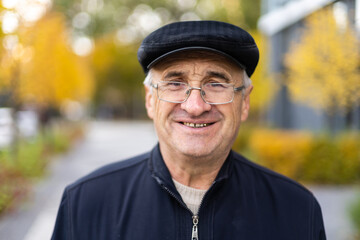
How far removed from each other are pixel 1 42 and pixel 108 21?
90.3 feet

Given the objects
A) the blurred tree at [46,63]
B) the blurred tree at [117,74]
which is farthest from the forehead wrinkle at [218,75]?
the blurred tree at [117,74]

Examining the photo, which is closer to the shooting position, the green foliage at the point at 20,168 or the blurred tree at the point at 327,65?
the green foliage at the point at 20,168

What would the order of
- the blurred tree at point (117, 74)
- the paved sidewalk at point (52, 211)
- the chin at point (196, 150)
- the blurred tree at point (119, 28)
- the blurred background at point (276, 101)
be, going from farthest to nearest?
the blurred tree at point (117, 74)
the blurred tree at point (119, 28)
the blurred background at point (276, 101)
the paved sidewalk at point (52, 211)
the chin at point (196, 150)

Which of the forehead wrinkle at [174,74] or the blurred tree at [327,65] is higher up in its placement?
the blurred tree at [327,65]

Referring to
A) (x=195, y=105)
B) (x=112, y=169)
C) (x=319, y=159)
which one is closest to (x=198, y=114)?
Result: (x=195, y=105)

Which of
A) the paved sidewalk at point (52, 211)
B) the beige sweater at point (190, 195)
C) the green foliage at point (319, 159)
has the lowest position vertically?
the paved sidewalk at point (52, 211)

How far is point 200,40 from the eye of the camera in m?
1.54

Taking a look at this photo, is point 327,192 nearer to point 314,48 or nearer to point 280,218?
point 314,48

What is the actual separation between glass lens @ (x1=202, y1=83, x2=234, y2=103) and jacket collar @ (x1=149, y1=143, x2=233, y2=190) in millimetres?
310

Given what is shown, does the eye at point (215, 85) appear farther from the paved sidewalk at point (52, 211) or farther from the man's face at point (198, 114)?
the paved sidewalk at point (52, 211)

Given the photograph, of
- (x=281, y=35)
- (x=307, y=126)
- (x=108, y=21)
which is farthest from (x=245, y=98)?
(x=108, y=21)

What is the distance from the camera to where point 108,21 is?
33094mm

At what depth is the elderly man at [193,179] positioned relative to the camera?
161 cm

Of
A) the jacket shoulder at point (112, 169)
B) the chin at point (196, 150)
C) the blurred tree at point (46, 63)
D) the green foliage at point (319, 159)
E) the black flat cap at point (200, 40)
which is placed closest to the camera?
the black flat cap at point (200, 40)
